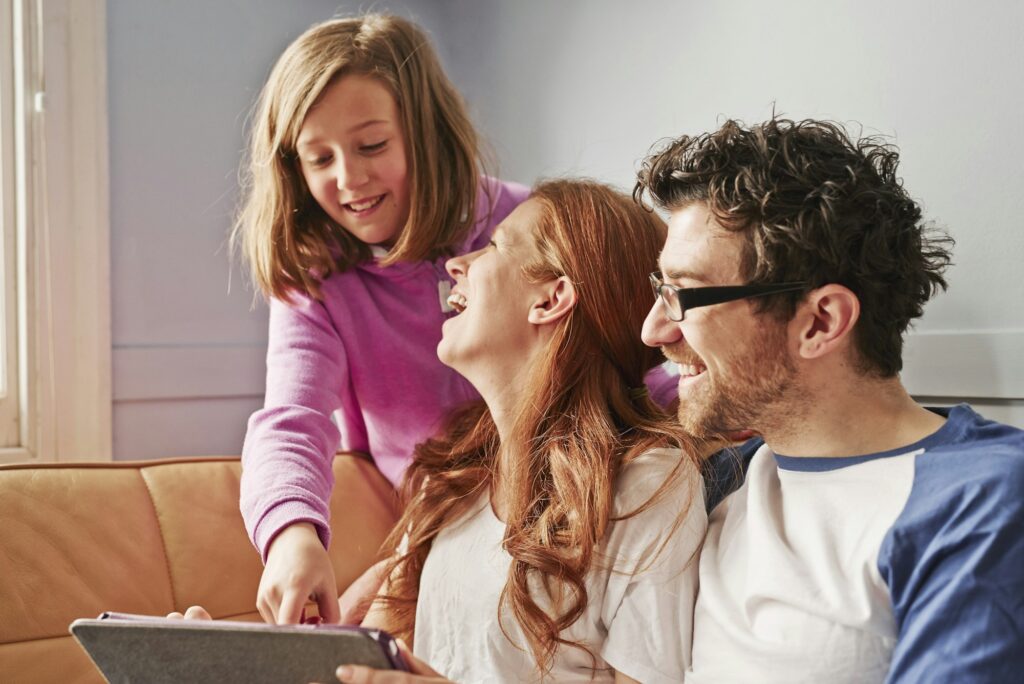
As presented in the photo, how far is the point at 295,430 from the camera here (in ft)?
5.64

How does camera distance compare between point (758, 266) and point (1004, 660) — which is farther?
point (758, 266)

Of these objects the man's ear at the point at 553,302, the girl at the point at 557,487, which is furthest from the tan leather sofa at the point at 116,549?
the man's ear at the point at 553,302

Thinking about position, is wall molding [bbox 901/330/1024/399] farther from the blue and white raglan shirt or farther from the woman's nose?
the woman's nose

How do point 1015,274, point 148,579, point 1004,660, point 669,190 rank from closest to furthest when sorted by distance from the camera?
point 1004,660, point 669,190, point 1015,274, point 148,579

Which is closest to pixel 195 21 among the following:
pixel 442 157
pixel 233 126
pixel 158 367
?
pixel 233 126

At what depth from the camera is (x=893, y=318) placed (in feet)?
3.97

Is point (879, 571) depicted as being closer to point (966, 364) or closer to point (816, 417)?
point (816, 417)

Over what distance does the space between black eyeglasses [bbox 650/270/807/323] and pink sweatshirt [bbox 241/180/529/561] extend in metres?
0.76

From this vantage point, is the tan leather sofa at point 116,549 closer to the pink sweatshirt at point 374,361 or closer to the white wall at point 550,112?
the pink sweatshirt at point 374,361

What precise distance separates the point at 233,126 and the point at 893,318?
2000mm

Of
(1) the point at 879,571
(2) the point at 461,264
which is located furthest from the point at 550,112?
(1) the point at 879,571

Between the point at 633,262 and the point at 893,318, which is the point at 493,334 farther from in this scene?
the point at 893,318

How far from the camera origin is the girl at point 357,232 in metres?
1.77

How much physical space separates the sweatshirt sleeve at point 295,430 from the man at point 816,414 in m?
0.64
